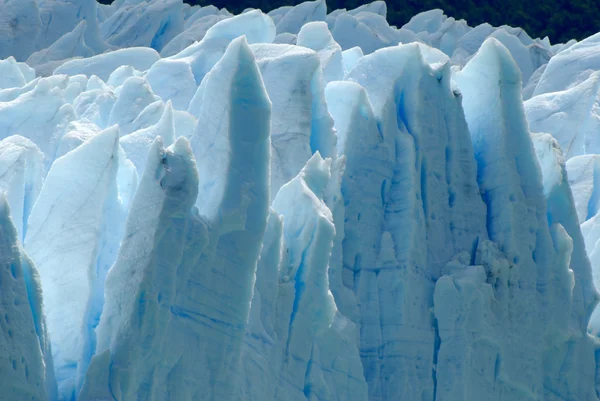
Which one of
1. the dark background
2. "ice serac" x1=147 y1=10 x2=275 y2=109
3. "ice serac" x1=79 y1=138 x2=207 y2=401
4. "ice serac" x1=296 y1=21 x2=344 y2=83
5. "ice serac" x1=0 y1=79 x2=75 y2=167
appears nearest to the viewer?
"ice serac" x1=79 y1=138 x2=207 y2=401

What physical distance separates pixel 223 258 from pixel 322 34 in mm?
5036

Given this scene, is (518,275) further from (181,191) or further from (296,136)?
(181,191)

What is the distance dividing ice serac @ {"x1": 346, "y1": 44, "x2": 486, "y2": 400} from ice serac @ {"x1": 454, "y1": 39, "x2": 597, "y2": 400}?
0.55ft

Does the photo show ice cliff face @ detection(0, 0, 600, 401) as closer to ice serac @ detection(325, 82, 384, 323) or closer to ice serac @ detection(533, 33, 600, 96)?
ice serac @ detection(325, 82, 384, 323)

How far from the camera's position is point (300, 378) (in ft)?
24.5

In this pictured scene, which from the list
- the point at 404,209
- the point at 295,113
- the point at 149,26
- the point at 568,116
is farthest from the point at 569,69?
the point at 295,113

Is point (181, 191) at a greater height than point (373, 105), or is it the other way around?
point (181, 191)

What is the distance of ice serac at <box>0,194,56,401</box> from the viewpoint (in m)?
5.80

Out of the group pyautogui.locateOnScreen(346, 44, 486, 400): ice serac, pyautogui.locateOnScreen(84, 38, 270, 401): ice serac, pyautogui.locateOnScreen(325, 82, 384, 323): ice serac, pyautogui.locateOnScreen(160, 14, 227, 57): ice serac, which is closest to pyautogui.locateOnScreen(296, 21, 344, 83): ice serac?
pyautogui.locateOnScreen(346, 44, 486, 400): ice serac

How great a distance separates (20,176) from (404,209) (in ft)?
9.61

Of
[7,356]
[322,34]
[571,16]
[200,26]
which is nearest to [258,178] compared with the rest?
[7,356]

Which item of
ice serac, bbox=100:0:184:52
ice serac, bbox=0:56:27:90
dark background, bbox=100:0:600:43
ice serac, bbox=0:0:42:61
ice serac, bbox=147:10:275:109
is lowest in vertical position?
dark background, bbox=100:0:600:43

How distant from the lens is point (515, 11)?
3038 cm

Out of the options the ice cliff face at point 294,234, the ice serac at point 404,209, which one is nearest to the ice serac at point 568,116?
the ice cliff face at point 294,234
